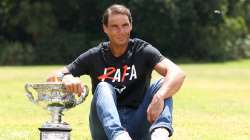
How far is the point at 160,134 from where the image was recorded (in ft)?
17.4

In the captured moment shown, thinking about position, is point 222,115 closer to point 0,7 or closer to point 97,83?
point 97,83

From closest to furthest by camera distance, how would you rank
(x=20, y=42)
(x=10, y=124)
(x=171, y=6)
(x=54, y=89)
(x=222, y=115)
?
1. (x=54, y=89)
2. (x=10, y=124)
3. (x=222, y=115)
4. (x=171, y=6)
5. (x=20, y=42)

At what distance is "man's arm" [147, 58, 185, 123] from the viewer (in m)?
5.41

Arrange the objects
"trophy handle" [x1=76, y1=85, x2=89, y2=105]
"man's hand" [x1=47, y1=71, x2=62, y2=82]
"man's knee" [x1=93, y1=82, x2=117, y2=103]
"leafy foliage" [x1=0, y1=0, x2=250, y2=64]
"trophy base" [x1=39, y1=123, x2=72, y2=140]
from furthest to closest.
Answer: "leafy foliage" [x1=0, y1=0, x2=250, y2=64]
"man's hand" [x1=47, y1=71, x2=62, y2=82]
"man's knee" [x1=93, y1=82, x2=117, y2=103]
"trophy handle" [x1=76, y1=85, x2=89, y2=105]
"trophy base" [x1=39, y1=123, x2=72, y2=140]

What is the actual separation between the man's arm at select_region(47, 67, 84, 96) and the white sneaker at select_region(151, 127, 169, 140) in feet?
2.14

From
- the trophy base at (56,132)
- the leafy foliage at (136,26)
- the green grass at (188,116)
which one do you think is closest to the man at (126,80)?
the trophy base at (56,132)

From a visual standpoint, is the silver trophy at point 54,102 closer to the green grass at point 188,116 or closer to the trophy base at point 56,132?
the trophy base at point 56,132

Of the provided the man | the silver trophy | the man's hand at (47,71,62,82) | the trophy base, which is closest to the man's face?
the man

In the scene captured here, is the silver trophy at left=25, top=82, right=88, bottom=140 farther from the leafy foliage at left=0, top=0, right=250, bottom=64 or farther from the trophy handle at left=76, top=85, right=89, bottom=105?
the leafy foliage at left=0, top=0, right=250, bottom=64

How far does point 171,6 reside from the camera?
41.0 meters

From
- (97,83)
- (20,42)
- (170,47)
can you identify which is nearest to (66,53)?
(20,42)

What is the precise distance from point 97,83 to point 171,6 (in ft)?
116

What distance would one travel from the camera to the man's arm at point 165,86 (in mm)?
5410

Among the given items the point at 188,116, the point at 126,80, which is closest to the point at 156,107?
the point at 126,80
